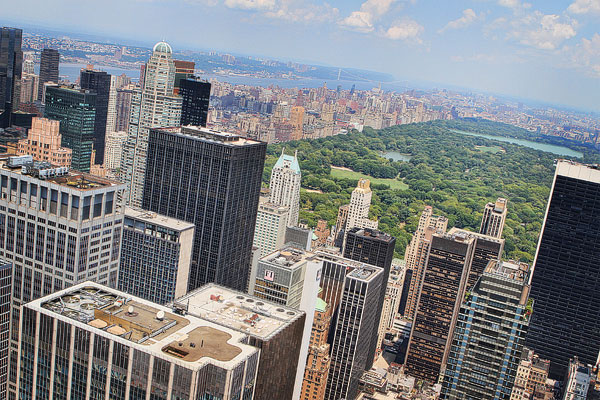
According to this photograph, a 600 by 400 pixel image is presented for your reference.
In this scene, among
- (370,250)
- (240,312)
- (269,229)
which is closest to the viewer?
(240,312)

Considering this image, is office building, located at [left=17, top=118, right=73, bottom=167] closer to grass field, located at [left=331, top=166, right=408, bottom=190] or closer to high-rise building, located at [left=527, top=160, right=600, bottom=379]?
high-rise building, located at [left=527, top=160, right=600, bottom=379]

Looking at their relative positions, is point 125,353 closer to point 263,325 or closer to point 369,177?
point 263,325

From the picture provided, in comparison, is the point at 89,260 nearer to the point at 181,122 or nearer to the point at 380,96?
the point at 181,122

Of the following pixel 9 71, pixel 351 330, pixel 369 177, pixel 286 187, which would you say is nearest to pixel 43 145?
pixel 286 187

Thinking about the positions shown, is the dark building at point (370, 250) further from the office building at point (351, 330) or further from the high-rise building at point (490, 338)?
the high-rise building at point (490, 338)

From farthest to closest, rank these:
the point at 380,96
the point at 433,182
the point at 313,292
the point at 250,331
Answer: the point at 380,96
the point at 433,182
the point at 313,292
the point at 250,331

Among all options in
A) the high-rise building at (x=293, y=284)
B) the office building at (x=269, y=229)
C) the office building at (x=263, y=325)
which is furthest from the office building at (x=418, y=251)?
the office building at (x=263, y=325)

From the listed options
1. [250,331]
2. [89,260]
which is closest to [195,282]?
[89,260]
